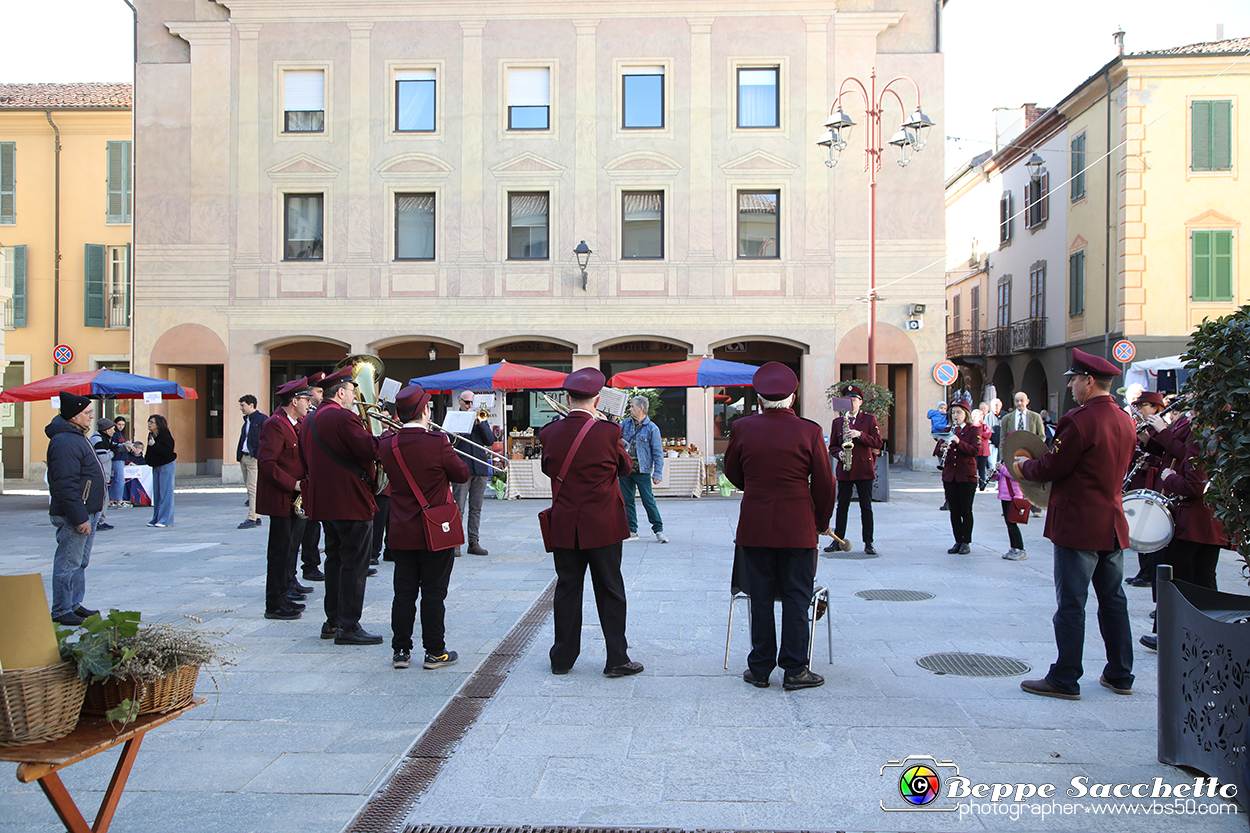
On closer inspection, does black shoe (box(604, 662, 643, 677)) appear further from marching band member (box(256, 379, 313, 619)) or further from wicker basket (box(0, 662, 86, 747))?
wicker basket (box(0, 662, 86, 747))

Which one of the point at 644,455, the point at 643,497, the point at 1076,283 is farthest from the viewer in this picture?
the point at 1076,283

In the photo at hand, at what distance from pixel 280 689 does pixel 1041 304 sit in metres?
31.2

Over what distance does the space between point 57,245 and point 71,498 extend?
23.6 metres

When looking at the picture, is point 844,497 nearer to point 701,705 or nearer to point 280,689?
point 701,705

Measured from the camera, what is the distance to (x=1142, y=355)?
2547 centimetres

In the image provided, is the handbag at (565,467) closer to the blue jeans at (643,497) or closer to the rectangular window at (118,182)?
the blue jeans at (643,497)

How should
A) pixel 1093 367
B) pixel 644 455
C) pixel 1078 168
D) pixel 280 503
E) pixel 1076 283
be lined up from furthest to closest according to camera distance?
pixel 1076 283, pixel 1078 168, pixel 644 455, pixel 280 503, pixel 1093 367

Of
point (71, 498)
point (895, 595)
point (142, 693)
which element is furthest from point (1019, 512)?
point (71, 498)

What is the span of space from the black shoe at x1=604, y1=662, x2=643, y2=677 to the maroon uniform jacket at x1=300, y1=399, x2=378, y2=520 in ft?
7.16

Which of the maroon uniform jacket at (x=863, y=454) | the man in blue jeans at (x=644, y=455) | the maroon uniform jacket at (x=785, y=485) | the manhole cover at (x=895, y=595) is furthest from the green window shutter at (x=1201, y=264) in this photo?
the maroon uniform jacket at (x=785, y=485)

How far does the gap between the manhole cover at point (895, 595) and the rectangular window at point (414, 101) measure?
60.8 ft

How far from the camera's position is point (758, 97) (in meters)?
23.3

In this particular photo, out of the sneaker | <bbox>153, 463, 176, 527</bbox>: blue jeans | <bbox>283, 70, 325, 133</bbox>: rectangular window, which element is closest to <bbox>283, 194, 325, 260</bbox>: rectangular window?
<bbox>283, 70, 325, 133</bbox>: rectangular window

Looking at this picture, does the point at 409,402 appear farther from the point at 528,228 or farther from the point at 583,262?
the point at 528,228
